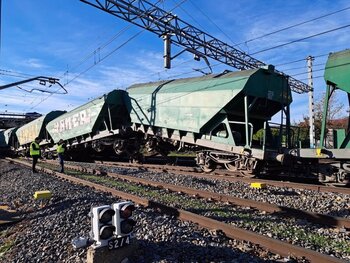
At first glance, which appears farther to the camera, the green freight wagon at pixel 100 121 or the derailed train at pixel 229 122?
the green freight wagon at pixel 100 121

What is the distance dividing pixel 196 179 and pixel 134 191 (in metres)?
2.46

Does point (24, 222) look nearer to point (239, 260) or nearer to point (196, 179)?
point (239, 260)

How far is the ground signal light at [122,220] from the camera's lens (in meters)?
3.94

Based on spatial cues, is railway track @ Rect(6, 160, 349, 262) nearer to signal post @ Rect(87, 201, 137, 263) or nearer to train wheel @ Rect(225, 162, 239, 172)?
signal post @ Rect(87, 201, 137, 263)

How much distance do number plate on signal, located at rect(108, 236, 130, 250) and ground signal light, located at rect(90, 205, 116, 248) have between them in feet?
0.17

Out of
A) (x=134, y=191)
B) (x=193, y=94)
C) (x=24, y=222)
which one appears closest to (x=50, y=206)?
(x=24, y=222)

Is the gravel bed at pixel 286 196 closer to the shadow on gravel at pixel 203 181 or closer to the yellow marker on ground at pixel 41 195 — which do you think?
the shadow on gravel at pixel 203 181

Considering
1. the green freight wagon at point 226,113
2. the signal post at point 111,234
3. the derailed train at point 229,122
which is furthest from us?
the green freight wagon at point 226,113

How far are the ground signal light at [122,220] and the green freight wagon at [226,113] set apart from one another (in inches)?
Answer: 284

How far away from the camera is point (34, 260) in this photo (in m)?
4.52

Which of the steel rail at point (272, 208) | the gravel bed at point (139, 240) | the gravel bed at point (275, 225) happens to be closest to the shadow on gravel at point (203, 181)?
the steel rail at point (272, 208)

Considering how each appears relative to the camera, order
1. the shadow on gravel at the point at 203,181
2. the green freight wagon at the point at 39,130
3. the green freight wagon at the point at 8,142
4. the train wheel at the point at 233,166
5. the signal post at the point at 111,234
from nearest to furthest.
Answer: the signal post at the point at 111,234 → the shadow on gravel at the point at 203,181 → the train wheel at the point at 233,166 → the green freight wagon at the point at 39,130 → the green freight wagon at the point at 8,142

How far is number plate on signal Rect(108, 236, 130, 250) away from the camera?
390cm

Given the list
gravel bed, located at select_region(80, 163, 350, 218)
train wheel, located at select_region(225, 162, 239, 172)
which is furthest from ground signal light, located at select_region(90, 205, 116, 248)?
train wheel, located at select_region(225, 162, 239, 172)
